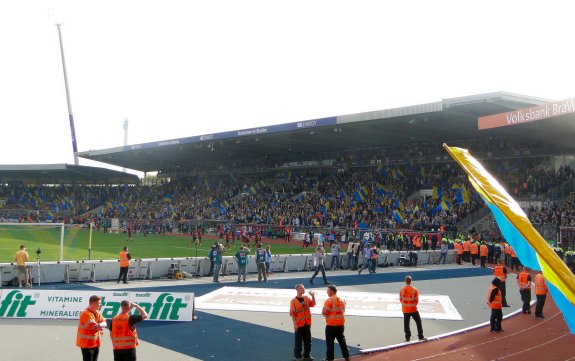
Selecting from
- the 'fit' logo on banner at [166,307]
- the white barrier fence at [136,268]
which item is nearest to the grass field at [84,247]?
the white barrier fence at [136,268]

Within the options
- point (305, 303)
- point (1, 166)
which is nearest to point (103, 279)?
point (305, 303)

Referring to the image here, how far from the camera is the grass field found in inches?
1218

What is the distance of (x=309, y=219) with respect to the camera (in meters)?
47.7

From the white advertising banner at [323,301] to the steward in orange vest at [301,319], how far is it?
17.0 feet

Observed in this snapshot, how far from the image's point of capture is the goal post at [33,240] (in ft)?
99.1

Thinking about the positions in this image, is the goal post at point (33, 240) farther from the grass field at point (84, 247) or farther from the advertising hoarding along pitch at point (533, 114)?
the advertising hoarding along pitch at point (533, 114)

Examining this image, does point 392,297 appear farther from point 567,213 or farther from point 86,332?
point 567,213

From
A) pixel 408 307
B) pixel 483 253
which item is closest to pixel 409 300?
pixel 408 307

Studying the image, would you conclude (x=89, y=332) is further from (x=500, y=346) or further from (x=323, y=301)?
(x=323, y=301)

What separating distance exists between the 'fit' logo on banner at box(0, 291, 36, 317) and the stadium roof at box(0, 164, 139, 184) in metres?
56.3

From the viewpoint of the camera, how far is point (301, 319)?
421 inches

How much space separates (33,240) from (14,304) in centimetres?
2774

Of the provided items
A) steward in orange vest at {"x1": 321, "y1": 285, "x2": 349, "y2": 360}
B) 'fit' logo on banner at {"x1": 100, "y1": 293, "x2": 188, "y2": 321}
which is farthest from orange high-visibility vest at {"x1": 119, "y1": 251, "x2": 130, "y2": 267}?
steward in orange vest at {"x1": 321, "y1": 285, "x2": 349, "y2": 360}

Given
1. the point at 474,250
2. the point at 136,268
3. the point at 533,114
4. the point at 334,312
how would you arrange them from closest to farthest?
1. the point at 334,312
2. the point at 136,268
3. the point at 533,114
4. the point at 474,250
